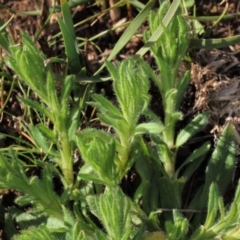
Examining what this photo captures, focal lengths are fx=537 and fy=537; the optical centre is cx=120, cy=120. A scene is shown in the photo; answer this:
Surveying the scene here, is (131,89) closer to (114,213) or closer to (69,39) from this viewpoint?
(114,213)

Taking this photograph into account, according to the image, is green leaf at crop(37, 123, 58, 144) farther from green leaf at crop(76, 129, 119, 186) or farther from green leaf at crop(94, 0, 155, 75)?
green leaf at crop(94, 0, 155, 75)

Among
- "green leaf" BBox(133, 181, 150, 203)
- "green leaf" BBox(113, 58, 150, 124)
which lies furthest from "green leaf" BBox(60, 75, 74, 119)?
"green leaf" BBox(133, 181, 150, 203)

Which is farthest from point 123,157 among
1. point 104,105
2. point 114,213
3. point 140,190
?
point 114,213

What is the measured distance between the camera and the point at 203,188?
2418mm

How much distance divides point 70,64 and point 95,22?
0.42 metres

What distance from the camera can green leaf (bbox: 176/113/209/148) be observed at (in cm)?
236

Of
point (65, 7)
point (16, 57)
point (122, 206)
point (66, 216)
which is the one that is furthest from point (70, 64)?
point (122, 206)

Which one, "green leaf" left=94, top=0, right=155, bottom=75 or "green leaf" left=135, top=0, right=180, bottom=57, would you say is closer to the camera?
"green leaf" left=135, top=0, right=180, bottom=57

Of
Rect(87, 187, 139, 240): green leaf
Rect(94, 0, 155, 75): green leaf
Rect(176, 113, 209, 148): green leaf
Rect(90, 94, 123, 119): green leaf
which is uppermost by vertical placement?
Rect(94, 0, 155, 75): green leaf

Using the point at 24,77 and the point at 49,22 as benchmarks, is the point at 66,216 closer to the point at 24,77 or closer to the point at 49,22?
the point at 24,77

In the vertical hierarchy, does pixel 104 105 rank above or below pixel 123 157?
above

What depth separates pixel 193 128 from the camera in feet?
7.79

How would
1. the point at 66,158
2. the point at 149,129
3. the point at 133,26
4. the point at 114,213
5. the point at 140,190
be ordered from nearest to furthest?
the point at 114,213 < the point at 149,129 < the point at 140,190 < the point at 66,158 < the point at 133,26

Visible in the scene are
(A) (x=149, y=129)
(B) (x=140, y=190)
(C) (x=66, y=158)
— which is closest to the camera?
(A) (x=149, y=129)
